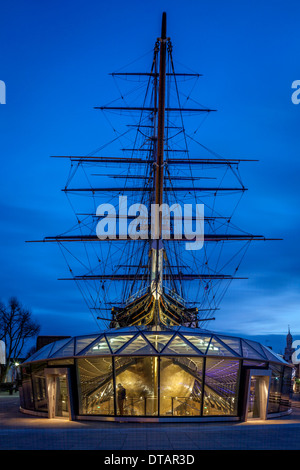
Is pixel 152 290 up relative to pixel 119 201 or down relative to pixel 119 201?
down

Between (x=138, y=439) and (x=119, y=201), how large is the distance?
122ft

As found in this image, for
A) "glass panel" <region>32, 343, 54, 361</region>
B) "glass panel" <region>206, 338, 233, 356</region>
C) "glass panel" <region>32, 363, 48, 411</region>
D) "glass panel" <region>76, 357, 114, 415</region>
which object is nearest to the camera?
"glass panel" <region>76, 357, 114, 415</region>

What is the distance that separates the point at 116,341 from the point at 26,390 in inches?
271

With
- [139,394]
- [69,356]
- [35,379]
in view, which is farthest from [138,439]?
[35,379]

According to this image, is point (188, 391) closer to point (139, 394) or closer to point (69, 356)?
point (139, 394)

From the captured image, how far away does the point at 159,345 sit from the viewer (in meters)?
23.4

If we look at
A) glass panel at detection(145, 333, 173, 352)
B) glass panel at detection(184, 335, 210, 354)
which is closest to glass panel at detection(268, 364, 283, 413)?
glass panel at detection(184, 335, 210, 354)

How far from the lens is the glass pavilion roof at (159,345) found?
76.0ft

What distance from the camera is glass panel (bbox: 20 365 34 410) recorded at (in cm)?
2706

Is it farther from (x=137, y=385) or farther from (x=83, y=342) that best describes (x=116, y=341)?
(x=137, y=385)

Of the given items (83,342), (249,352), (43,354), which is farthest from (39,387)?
(249,352)

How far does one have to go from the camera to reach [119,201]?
167ft

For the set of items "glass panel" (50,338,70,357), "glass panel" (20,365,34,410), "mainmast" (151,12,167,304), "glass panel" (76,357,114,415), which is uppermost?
"mainmast" (151,12,167,304)

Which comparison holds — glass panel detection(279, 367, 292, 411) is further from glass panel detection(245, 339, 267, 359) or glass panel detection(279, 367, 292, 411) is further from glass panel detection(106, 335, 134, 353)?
glass panel detection(106, 335, 134, 353)
